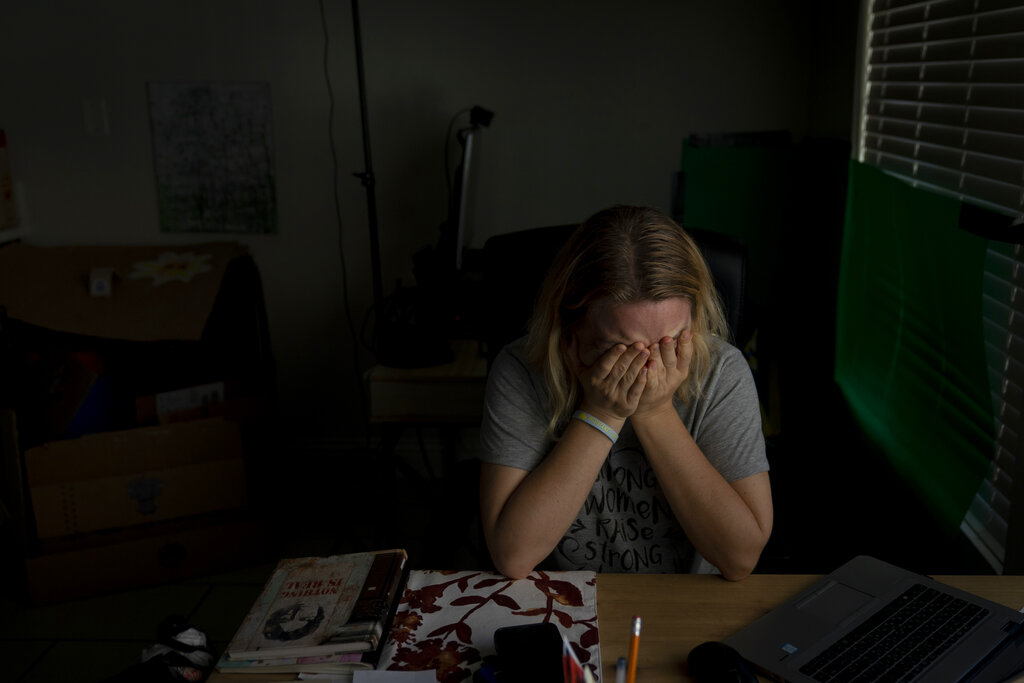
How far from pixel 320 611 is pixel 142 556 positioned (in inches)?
62.7

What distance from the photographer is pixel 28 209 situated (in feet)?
9.67

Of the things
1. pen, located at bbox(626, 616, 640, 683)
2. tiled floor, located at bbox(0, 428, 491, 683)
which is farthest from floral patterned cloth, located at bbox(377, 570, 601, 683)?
tiled floor, located at bbox(0, 428, 491, 683)

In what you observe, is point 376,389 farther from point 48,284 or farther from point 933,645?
point 933,645

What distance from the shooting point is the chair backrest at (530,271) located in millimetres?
1416

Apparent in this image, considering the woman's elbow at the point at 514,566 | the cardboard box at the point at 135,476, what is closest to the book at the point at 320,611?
the woman's elbow at the point at 514,566

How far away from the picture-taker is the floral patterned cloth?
0.94m

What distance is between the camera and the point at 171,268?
2.59 meters

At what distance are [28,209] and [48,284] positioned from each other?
0.64 meters

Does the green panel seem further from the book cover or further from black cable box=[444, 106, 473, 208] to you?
black cable box=[444, 106, 473, 208]

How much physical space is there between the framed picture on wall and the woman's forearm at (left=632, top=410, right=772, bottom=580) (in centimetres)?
208

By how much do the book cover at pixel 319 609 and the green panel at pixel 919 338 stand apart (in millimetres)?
973

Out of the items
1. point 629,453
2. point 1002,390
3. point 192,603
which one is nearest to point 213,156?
point 192,603

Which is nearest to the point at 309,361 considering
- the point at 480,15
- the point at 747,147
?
the point at 480,15

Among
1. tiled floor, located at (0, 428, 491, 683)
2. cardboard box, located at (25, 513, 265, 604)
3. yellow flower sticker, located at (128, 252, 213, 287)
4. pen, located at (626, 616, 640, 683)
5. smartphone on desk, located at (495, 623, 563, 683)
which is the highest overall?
yellow flower sticker, located at (128, 252, 213, 287)
